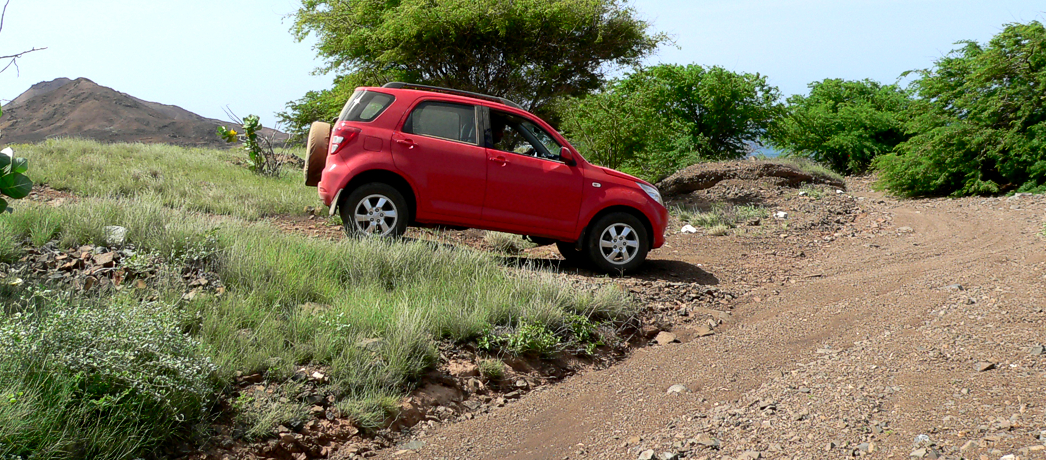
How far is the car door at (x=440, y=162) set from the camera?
26.8 ft

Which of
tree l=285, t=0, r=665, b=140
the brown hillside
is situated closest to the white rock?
tree l=285, t=0, r=665, b=140

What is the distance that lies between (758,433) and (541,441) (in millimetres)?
1323

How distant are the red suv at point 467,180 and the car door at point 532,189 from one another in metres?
0.01

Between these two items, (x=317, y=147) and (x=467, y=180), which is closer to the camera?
(x=467, y=180)

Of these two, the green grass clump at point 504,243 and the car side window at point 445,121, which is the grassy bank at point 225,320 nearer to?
the car side window at point 445,121

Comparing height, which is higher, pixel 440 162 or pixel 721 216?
pixel 440 162

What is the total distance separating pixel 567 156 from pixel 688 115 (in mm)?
15362

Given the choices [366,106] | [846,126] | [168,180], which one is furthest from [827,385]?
[846,126]

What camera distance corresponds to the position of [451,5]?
18.5 metres

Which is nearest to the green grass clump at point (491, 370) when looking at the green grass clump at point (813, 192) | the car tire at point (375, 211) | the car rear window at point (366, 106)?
the car tire at point (375, 211)

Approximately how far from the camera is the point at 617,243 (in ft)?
28.3

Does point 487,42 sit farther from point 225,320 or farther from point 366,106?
point 225,320

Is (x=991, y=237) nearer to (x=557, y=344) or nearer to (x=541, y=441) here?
(x=557, y=344)

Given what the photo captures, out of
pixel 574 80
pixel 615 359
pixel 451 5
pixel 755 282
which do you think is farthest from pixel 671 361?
pixel 574 80
